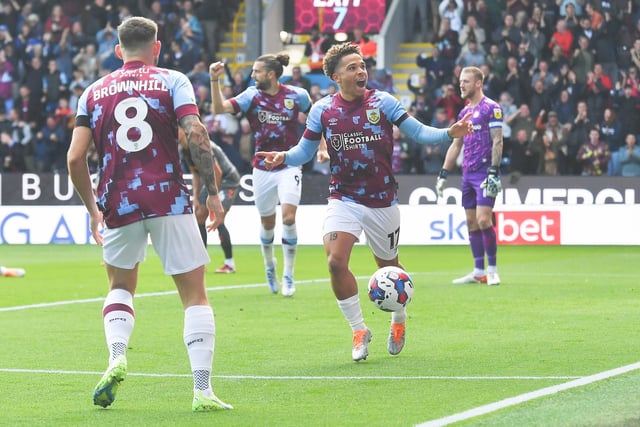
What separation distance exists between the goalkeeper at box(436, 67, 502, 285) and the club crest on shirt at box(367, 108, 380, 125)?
245 inches

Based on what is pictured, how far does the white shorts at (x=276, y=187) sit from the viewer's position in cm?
1515

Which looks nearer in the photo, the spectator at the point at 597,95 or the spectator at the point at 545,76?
the spectator at the point at 597,95

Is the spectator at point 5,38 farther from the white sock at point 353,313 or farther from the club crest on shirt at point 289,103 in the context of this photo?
the white sock at point 353,313

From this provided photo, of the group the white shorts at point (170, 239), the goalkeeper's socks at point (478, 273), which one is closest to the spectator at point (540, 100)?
the goalkeeper's socks at point (478, 273)

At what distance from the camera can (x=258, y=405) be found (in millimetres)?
7773

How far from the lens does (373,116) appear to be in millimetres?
9992

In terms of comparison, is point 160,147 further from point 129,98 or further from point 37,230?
point 37,230

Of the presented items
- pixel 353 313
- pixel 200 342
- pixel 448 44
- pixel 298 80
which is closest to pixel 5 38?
pixel 298 80

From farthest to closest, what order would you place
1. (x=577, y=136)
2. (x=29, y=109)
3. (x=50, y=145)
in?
1. (x=29, y=109)
2. (x=50, y=145)
3. (x=577, y=136)

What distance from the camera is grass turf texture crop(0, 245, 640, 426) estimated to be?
7453 mm

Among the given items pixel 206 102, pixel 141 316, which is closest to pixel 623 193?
pixel 206 102

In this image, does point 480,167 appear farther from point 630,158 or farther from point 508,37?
point 508,37

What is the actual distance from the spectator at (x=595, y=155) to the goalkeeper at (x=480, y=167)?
9.75m

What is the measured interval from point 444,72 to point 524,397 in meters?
21.6
